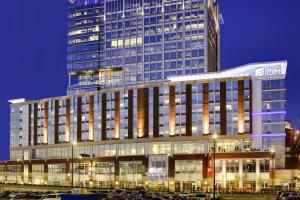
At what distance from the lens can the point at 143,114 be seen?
7234 inches

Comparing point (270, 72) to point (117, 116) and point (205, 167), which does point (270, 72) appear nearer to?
point (205, 167)

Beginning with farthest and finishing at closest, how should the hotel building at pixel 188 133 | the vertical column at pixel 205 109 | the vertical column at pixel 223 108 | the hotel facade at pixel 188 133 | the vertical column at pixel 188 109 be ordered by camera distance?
1. the vertical column at pixel 188 109
2. the vertical column at pixel 205 109
3. the vertical column at pixel 223 108
4. the hotel building at pixel 188 133
5. the hotel facade at pixel 188 133

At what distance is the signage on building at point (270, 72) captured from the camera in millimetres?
163750

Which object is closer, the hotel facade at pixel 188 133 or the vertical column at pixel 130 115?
the hotel facade at pixel 188 133

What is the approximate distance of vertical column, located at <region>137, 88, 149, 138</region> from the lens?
184 m

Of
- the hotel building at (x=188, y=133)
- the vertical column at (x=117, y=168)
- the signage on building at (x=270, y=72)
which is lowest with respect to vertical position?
the vertical column at (x=117, y=168)

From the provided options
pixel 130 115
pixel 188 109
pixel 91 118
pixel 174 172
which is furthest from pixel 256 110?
pixel 91 118

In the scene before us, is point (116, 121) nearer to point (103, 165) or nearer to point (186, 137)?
point (103, 165)

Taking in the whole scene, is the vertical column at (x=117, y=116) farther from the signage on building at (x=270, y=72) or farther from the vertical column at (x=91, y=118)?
the signage on building at (x=270, y=72)

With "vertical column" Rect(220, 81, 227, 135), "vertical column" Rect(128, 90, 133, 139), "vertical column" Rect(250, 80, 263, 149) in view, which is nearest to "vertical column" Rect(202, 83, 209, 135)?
"vertical column" Rect(220, 81, 227, 135)

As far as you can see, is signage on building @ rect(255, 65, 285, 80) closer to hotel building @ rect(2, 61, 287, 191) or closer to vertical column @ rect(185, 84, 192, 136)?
hotel building @ rect(2, 61, 287, 191)

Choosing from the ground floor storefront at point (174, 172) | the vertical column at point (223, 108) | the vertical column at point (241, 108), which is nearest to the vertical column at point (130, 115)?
the ground floor storefront at point (174, 172)

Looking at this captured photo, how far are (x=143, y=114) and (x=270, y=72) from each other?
44.3 metres

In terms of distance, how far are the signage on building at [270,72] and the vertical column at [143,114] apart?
38.4m
